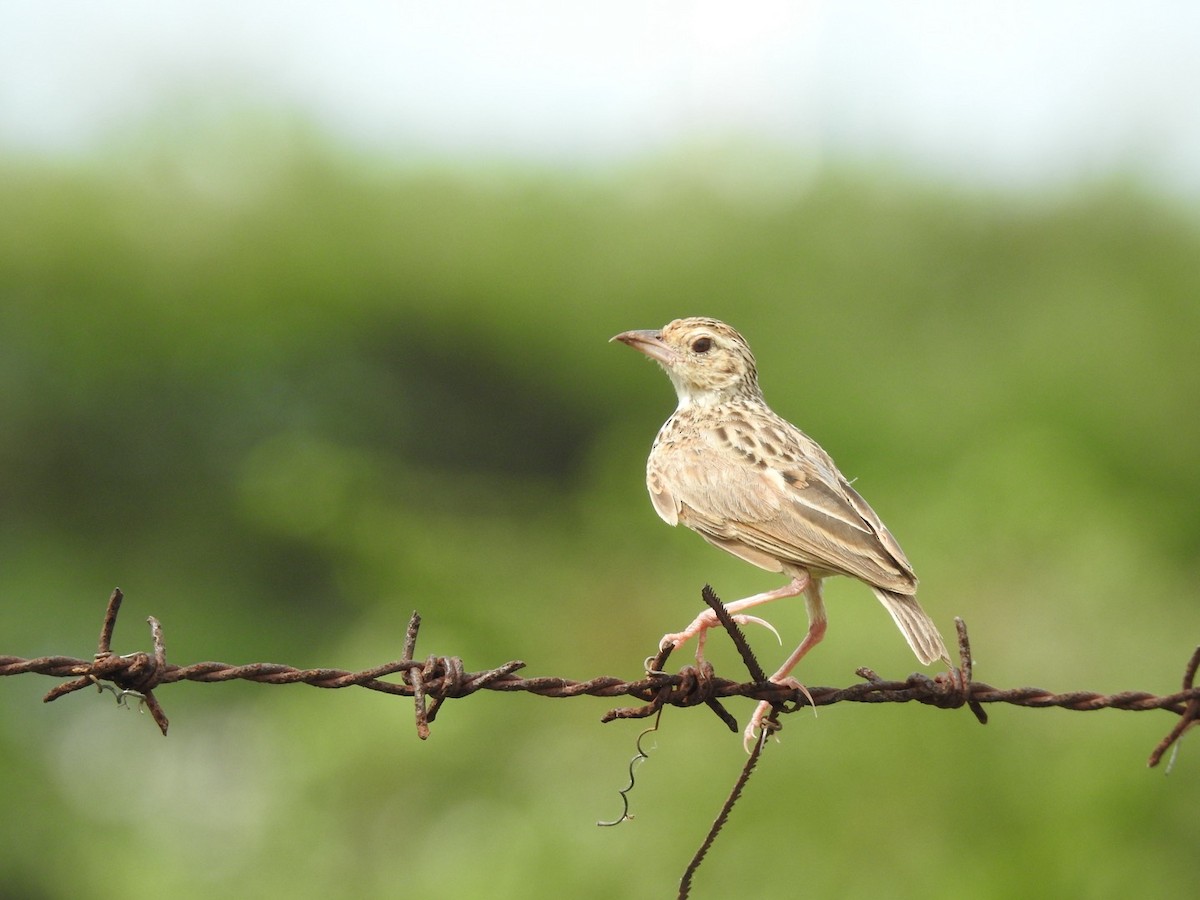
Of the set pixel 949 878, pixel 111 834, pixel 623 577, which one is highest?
pixel 949 878

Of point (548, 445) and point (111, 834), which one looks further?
point (548, 445)

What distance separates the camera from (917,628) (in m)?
5.71

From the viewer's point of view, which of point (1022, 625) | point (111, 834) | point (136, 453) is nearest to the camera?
point (1022, 625)

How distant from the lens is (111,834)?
22.4 metres

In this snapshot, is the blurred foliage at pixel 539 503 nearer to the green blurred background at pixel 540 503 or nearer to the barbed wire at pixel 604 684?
the green blurred background at pixel 540 503

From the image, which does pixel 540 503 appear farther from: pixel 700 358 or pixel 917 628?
pixel 917 628

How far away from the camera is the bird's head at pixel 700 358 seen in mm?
7840

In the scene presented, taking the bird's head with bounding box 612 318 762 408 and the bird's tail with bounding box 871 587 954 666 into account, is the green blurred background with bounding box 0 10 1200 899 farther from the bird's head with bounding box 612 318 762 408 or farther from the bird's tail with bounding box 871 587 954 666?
the bird's tail with bounding box 871 587 954 666

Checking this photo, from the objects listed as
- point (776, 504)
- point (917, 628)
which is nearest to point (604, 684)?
point (917, 628)

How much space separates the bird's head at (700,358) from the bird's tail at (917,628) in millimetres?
2095

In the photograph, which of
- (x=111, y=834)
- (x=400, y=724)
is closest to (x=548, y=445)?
(x=111, y=834)

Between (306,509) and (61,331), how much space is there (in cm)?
1600

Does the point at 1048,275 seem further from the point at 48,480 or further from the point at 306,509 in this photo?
the point at 48,480

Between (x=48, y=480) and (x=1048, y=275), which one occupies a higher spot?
(x=1048, y=275)
